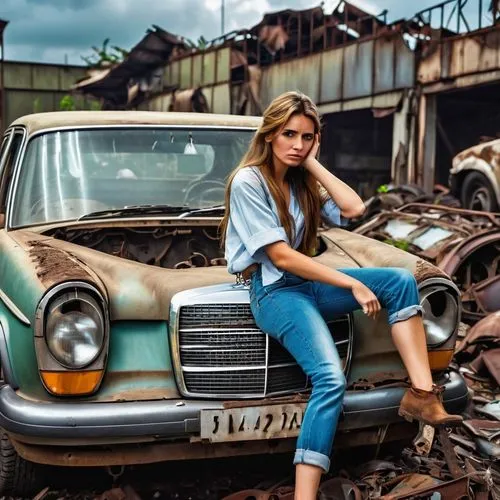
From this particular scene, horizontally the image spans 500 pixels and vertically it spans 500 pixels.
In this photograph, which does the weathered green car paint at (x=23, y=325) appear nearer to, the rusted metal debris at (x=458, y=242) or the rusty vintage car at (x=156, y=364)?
the rusty vintage car at (x=156, y=364)

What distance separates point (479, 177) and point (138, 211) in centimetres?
783

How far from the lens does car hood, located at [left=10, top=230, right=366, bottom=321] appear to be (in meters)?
3.00

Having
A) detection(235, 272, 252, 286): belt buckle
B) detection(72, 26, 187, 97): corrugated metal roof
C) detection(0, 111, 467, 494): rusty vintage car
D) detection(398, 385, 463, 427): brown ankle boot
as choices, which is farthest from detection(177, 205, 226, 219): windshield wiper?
detection(72, 26, 187, 97): corrugated metal roof

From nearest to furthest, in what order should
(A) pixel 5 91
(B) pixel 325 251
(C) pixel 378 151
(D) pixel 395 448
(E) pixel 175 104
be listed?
(D) pixel 395 448
(B) pixel 325 251
(C) pixel 378 151
(E) pixel 175 104
(A) pixel 5 91

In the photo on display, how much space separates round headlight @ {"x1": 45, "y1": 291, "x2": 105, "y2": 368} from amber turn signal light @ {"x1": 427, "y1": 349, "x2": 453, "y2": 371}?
1.41m

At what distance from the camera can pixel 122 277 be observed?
3150mm

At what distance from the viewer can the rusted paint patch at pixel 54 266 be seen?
2.93 metres

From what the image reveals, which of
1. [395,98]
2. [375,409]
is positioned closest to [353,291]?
[375,409]

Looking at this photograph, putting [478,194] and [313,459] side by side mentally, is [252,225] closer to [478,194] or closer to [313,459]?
[313,459]

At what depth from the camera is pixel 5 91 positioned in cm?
2827

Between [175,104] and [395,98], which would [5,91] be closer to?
[175,104]

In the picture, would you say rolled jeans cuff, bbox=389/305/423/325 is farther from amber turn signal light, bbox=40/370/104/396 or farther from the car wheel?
the car wheel

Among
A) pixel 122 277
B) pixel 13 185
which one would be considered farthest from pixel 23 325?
pixel 13 185

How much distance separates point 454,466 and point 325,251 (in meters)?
1.26
